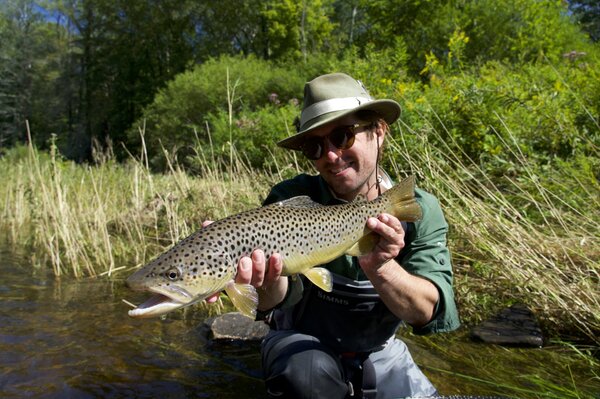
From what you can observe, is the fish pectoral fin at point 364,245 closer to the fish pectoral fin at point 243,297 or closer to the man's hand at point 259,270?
the man's hand at point 259,270

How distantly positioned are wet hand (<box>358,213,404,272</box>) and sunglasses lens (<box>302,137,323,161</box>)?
66 centimetres

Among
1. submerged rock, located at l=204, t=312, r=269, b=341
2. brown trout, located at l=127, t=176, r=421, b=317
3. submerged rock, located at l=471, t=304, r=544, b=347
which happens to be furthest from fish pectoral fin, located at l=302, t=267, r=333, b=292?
submerged rock, located at l=471, t=304, r=544, b=347

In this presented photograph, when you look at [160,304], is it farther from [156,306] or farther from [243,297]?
[243,297]

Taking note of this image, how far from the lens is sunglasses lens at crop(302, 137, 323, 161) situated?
3.06m

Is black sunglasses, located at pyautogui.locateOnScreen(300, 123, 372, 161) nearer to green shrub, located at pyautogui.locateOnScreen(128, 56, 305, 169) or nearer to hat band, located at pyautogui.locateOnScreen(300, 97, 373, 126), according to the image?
hat band, located at pyautogui.locateOnScreen(300, 97, 373, 126)

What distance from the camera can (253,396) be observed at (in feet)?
12.1

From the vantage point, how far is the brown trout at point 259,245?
2.23 m

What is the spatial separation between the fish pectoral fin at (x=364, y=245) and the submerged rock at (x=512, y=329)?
8.19 ft

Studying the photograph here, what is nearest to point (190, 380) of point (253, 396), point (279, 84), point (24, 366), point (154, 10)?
point (253, 396)

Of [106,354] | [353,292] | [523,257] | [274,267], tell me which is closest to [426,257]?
[353,292]

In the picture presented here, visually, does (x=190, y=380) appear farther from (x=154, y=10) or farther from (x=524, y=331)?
(x=154, y=10)

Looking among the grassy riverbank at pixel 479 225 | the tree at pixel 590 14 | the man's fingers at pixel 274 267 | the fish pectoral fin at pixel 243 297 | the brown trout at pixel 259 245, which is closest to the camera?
the brown trout at pixel 259 245

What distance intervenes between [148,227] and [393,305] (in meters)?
6.57

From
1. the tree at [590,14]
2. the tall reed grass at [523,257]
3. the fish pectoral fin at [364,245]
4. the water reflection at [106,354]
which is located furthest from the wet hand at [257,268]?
the tree at [590,14]
